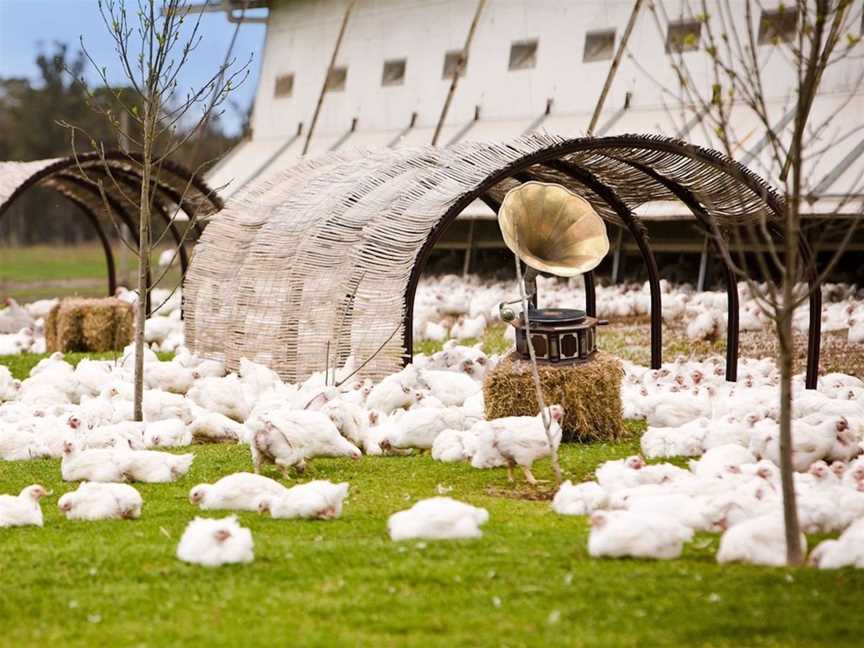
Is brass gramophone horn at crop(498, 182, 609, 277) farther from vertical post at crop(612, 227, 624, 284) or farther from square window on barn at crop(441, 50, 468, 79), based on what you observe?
square window on barn at crop(441, 50, 468, 79)

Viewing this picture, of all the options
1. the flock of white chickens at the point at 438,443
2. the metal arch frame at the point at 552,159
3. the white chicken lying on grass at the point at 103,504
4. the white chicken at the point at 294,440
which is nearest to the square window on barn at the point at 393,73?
the flock of white chickens at the point at 438,443

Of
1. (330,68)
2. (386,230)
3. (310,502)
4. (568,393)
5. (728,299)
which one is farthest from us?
(330,68)

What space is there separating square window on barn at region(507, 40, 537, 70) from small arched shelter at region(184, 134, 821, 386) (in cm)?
1140

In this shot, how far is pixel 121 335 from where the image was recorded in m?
17.9

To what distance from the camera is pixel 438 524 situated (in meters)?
6.49

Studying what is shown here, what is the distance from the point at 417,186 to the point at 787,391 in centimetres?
730

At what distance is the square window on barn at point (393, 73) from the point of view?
1111 inches

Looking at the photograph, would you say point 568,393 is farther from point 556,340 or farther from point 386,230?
point 386,230

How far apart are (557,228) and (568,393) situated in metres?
1.48

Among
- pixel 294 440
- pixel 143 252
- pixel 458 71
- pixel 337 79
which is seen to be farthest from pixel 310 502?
pixel 337 79

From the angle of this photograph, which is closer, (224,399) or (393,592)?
(393,592)

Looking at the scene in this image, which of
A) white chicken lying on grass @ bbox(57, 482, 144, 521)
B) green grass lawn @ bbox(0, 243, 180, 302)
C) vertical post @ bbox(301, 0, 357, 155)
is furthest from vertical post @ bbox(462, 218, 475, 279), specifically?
white chicken lying on grass @ bbox(57, 482, 144, 521)

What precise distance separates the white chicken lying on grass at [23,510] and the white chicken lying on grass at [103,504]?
0.18m

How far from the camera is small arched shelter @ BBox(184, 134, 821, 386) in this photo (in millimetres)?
11836
